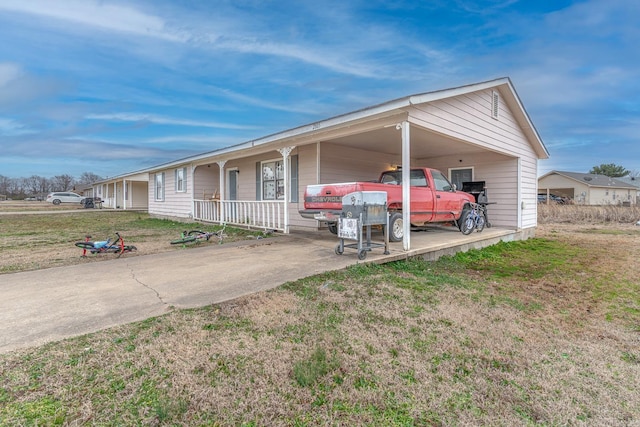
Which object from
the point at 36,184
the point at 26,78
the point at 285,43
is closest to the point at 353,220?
the point at 285,43

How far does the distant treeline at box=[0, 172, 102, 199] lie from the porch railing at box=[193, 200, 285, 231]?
69.8 metres

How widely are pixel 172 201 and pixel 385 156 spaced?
11.0 metres

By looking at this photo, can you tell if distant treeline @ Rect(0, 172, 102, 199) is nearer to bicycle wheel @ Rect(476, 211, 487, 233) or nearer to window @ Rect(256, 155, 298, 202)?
window @ Rect(256, 155, 298, 202)

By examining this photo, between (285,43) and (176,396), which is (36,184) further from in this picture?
(176,396)

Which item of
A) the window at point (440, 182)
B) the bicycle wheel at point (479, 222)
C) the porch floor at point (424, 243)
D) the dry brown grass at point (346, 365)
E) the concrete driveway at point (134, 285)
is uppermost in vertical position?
the window at point (440, 182)

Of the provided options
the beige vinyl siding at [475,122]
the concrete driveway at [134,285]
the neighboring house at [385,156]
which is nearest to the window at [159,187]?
the neighboring house at [385,156]

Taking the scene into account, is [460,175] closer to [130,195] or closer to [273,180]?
[273,180]

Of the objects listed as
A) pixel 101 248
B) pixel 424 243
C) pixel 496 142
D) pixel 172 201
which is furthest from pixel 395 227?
pixel 172 201

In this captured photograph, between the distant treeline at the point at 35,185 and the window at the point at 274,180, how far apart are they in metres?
72.6

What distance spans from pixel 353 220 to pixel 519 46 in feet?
40.5

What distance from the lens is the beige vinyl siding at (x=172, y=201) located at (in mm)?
14367

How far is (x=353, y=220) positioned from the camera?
544cm

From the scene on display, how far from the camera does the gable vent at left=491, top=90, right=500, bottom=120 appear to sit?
9.03 m

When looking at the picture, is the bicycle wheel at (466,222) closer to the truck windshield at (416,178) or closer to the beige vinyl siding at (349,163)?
the truck windshield at (416,178)
